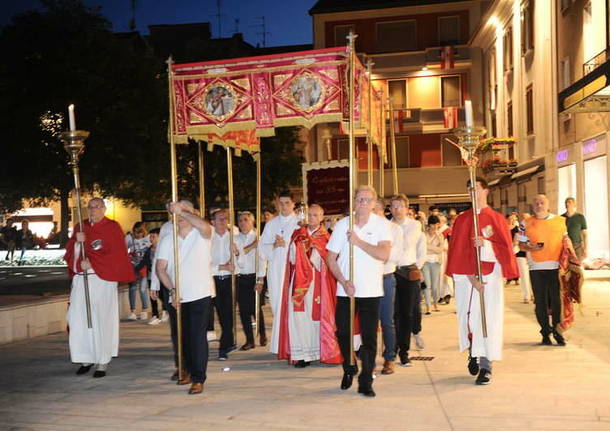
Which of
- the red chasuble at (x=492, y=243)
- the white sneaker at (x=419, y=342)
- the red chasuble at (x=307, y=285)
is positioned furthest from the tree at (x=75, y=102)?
the red chasuble at (x=492, y=243)

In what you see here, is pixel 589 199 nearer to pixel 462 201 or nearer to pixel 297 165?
pixel 297 165

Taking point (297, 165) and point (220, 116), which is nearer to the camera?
point (220, 116)

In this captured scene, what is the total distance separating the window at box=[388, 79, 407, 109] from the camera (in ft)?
143

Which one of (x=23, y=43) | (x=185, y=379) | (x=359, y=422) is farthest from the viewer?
(x=23, y=43)

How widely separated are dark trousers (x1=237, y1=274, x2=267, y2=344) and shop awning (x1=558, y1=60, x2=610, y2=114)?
902 cm

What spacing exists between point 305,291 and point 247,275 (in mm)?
1988

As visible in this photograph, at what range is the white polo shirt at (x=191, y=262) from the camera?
823 centimetres

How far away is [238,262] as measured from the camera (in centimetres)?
1151

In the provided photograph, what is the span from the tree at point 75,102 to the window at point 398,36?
17.3 metres

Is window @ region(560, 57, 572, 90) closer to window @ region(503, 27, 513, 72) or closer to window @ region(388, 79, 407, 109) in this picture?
window @ region(503, 27, 513, 72)

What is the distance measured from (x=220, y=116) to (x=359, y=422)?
464cm

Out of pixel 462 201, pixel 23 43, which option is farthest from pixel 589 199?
pixel 462 201

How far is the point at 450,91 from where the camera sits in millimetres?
43625

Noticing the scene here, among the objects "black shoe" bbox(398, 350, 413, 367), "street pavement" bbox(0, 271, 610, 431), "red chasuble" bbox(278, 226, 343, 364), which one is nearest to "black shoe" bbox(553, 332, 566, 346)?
"street pavement" bbox(0, 271, 610, 431)
